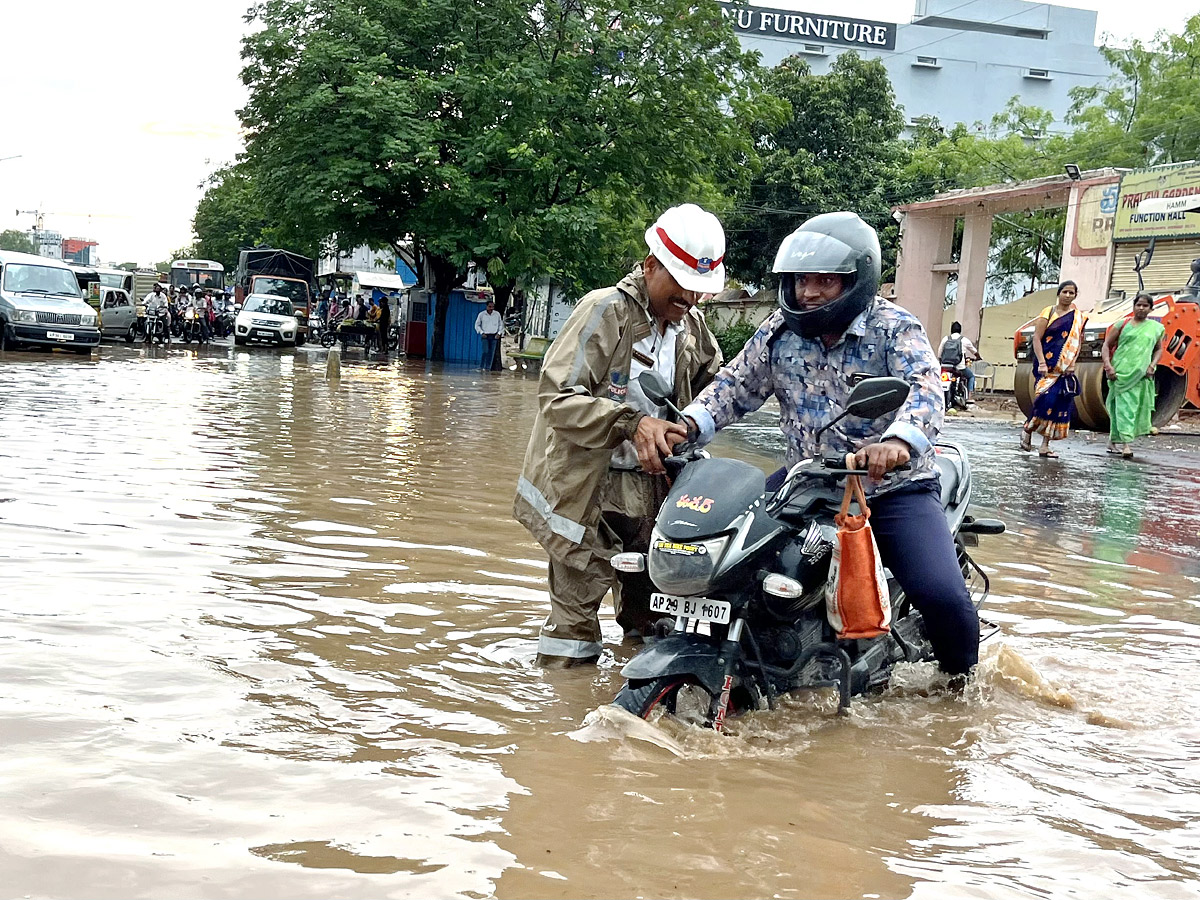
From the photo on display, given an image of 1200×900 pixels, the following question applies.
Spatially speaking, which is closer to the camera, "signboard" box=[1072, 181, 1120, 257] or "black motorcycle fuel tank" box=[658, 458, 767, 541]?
"black motorcycle fuel tank" box=[658, 458, 767, 541]

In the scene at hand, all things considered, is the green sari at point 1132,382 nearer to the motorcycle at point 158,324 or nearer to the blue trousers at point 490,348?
the blue trousers at point 490,348

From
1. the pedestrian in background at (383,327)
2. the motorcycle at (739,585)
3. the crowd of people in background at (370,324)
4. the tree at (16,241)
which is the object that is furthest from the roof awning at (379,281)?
the tree at (16,241)

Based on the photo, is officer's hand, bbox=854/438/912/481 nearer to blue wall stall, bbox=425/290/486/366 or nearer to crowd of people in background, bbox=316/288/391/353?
blue wall stall, bbox=425/290/486/366

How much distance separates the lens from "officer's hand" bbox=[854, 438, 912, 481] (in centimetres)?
355

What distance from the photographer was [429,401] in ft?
59.9

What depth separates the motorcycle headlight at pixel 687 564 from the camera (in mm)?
3406

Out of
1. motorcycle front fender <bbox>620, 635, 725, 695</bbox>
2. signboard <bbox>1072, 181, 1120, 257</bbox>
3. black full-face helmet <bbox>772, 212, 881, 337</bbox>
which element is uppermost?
signboard <bbox>1072, 181, 1120, 257</bbox>

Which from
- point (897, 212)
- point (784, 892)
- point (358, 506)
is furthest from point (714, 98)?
point (784, 892)

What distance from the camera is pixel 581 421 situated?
410cm

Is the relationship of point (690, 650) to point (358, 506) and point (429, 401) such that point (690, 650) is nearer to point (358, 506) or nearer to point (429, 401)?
point (358, 506)

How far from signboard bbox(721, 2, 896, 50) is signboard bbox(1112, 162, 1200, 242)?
123ft

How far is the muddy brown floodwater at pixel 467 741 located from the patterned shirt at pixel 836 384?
857 mm

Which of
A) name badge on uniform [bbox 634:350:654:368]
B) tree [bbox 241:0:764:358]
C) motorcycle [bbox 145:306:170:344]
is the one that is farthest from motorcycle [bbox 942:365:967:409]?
motorcycle [bbox 145:306:170:344]

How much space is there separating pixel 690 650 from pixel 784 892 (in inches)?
35.0
